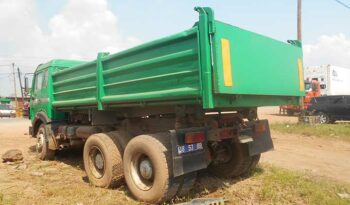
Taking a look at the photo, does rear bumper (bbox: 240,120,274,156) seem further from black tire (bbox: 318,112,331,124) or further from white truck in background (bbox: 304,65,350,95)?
white truck in background (bbox: 304,65,350,95)

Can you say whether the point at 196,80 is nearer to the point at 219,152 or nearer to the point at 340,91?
the point at 219,152

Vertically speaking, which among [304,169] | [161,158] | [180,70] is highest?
[180,70]

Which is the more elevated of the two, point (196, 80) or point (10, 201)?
point (196, 80)

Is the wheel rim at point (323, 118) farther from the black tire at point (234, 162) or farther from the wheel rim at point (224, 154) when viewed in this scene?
the wheel rim at point (224, 154)

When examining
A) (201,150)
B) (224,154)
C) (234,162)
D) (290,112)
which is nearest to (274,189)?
(234,162)

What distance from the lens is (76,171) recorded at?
7.30 metres

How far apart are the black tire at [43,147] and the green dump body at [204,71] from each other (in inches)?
103

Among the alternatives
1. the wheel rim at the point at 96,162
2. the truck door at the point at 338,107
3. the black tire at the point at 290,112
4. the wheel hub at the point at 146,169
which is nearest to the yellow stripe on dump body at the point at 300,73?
the wheel hub at the point at 146,169

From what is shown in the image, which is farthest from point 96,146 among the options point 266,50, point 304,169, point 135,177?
point 304,169

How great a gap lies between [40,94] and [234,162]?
540 centimetres

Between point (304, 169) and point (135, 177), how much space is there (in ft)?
12.2

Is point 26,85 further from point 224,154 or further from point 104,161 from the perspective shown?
point 224,154

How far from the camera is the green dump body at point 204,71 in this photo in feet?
13.8

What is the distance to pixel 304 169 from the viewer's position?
277 inches
